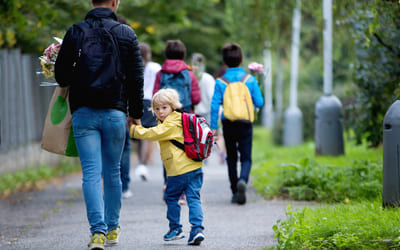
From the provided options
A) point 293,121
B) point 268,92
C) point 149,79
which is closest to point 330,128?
point 149,79

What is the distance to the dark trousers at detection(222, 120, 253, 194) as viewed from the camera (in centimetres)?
752

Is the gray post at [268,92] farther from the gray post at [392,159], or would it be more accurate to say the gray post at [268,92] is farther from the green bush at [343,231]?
the green bush at [343,231]

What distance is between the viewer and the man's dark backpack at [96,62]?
4.77m

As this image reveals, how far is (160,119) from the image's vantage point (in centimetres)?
540

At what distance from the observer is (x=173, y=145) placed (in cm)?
533

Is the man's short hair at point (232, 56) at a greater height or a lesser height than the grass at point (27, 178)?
greater

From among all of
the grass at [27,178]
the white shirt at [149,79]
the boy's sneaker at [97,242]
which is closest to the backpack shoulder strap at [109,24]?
the boy's sneaker at [97,242]

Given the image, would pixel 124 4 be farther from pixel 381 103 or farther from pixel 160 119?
pixel 160 119

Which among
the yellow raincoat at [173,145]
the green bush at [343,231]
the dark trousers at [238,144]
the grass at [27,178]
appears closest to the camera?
the green bush at [343,231]

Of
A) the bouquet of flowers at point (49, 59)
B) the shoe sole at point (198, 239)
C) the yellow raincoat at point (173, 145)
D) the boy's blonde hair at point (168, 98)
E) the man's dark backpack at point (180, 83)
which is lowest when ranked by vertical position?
the shoe sole at point (198, 239)

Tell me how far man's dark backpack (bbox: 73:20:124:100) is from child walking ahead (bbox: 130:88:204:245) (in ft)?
1.98

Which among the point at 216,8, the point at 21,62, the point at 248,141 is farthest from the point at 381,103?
the point at 216,8

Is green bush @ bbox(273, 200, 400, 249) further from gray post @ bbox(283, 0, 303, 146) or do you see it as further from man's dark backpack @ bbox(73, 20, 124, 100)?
gray post @ bbox(283, 0, 303, 146)

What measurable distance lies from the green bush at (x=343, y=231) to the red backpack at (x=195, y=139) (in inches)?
35.4
